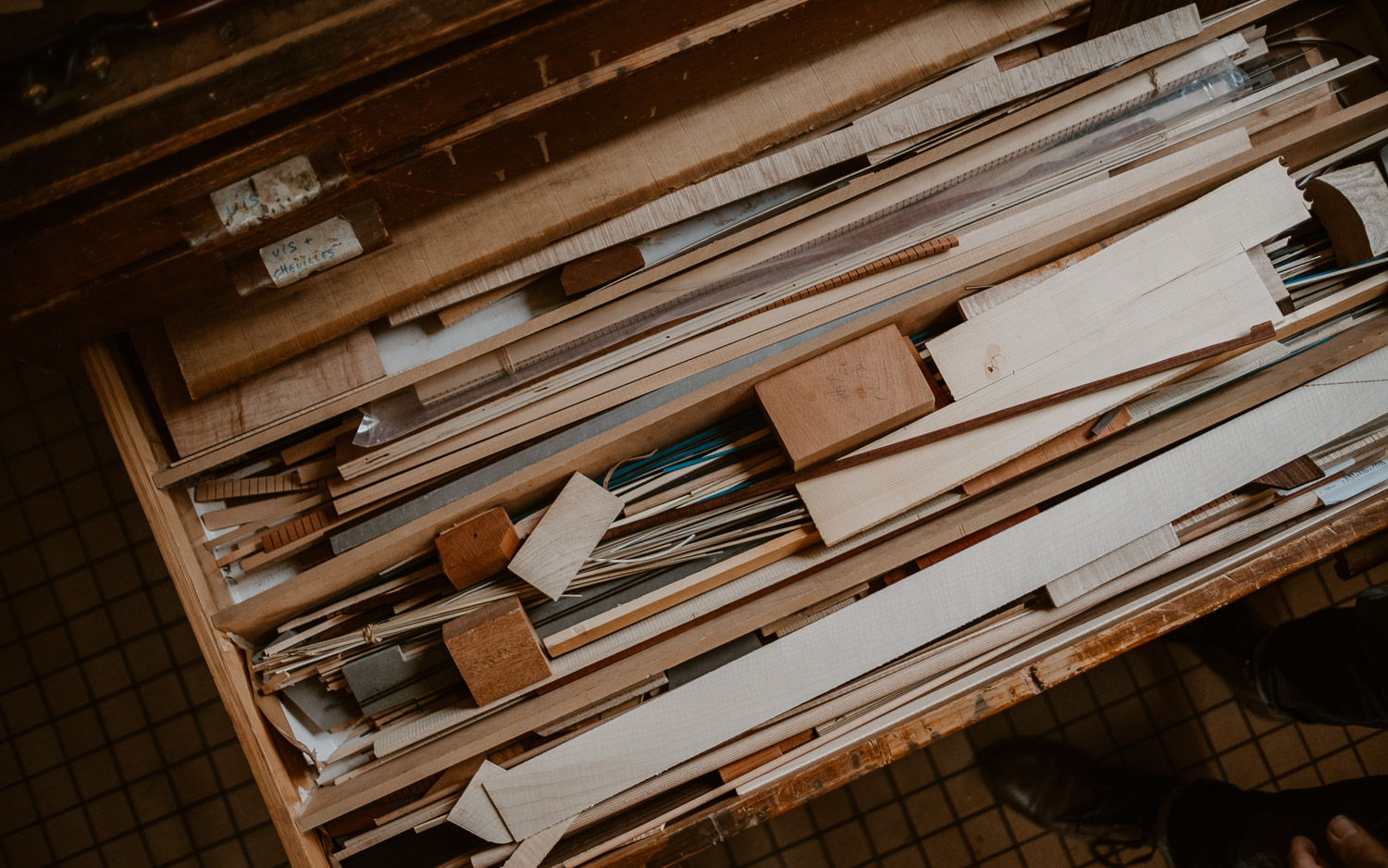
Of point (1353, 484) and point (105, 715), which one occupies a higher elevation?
point (105, 715)

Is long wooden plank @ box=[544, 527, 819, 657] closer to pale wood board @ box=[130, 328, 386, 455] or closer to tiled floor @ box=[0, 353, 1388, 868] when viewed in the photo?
pale wood board @ box=[130, 328, 386, 455]

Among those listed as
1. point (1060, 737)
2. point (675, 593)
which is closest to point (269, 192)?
point (675, 593)

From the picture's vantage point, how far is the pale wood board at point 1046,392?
1.55 metres

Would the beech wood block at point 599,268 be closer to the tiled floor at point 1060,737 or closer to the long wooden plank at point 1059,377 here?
the long wooden plank at point 1059,377

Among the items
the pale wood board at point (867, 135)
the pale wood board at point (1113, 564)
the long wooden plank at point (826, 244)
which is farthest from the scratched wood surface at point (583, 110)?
the pale wood board at point (1113, 564)

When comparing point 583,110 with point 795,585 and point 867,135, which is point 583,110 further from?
point 795,585

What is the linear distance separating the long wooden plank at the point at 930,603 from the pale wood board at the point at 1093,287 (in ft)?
1.02

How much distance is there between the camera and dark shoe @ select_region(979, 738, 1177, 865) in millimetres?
2227

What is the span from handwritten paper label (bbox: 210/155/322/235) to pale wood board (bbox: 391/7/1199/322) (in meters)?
0.35

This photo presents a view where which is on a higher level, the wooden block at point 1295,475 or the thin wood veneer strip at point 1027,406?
the thin wood veneer strip at point 1027,406

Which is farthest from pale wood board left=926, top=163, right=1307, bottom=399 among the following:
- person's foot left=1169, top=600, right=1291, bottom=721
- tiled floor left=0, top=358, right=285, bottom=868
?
tiled floor left=0, top=358, right=285, bottom=868

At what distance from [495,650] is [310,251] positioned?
2.58ft

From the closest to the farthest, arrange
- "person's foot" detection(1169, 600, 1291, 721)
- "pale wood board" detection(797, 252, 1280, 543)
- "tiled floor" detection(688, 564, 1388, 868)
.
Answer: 1. "pale wood board" detection(797, 252, 1280, 543)
2. "person's foot" detection(1169, 600, 1291, 721)
3. "tiled floor" detection(688, 564, 1388, 868)

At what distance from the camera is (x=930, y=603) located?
61.1 inches
